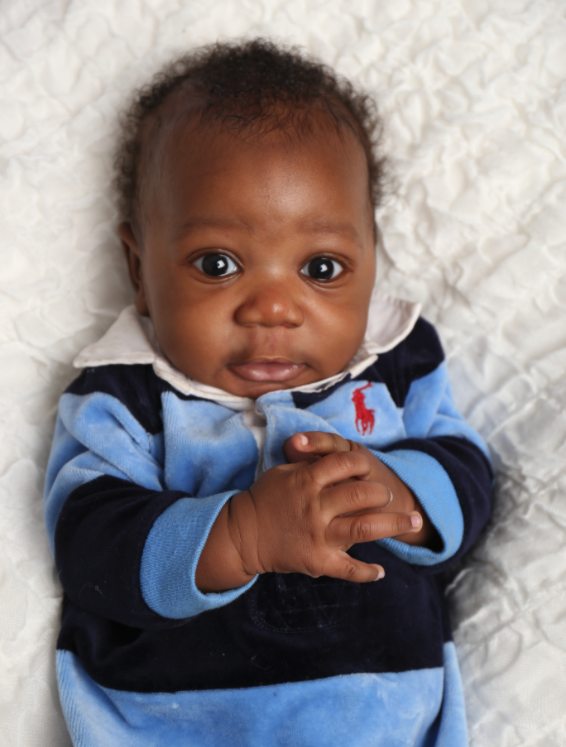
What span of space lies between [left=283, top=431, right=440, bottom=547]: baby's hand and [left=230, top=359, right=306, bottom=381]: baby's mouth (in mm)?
110

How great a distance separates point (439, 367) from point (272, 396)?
0.98ft

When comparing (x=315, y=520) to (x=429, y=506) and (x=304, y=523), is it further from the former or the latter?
(x=429, y=506)

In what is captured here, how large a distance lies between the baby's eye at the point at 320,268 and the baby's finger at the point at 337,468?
288mm

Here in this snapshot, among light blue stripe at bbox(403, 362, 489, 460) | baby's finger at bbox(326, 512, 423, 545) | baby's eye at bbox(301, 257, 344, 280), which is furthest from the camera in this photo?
light blue stripe at bbox(403, 362, 489, 460)

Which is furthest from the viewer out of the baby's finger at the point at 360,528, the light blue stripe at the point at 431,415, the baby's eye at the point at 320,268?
the light blue stripe at the point at 431,415

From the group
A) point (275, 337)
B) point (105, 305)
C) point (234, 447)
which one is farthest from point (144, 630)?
point (105, 305)

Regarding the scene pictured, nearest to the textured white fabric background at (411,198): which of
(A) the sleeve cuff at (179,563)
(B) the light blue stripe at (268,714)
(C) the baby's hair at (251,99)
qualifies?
(C) the baby's hair at (251,99)

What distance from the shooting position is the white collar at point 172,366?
100 cm

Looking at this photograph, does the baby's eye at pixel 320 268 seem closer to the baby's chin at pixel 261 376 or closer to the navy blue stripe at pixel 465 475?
the baby's chin at pixel 261 376

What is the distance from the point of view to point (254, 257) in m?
0.94

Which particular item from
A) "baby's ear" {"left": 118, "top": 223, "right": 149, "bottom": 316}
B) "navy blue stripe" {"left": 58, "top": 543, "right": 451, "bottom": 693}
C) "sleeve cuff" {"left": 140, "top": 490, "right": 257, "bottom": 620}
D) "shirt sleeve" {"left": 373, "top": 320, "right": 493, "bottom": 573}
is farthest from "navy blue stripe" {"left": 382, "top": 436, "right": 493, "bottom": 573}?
"baby's ear" {"left": 118, "top": 223, "right": 149, "bottom": 316}

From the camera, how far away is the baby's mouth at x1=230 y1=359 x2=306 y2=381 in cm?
97

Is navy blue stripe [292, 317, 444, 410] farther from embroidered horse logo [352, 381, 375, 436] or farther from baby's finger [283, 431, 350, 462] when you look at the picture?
baby's finger [283, 431, 350, 462]

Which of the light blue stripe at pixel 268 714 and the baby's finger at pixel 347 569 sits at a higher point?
the baby's finger at pixel 347 569
